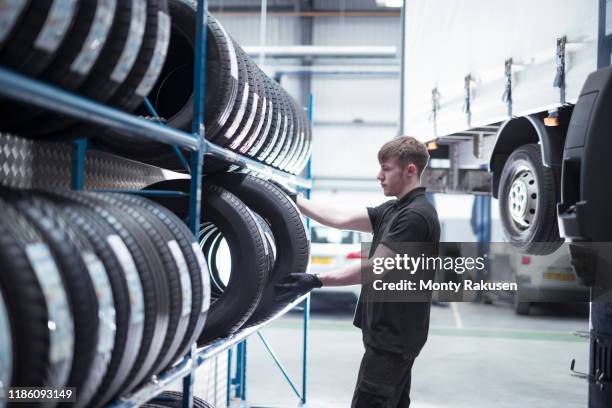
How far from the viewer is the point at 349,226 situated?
15.2 feet

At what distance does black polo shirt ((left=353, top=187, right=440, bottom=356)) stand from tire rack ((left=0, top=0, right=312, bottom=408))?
72 centimetres

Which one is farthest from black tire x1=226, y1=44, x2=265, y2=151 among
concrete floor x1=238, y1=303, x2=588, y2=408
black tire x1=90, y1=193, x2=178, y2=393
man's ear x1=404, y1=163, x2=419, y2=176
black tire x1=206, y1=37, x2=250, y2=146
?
concrete floor x1=238, y1=303, x2=588, y2=408

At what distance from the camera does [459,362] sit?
8500 mm

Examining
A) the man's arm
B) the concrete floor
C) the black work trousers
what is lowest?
the concrete floor

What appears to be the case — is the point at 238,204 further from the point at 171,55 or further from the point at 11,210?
the point at 11,210

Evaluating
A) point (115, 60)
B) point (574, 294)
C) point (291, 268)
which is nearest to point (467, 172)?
point (574, 294)

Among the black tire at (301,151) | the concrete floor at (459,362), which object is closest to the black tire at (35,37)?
the black tire at (301,151)

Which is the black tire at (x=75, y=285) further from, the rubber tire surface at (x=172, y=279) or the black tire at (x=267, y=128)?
the black tire at (x=267, y=128)

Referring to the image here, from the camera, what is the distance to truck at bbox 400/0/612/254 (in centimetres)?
462

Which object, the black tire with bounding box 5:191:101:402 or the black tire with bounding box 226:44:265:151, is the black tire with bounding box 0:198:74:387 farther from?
the black tire with bounding box 226:44:265:151

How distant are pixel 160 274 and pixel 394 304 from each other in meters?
1.67

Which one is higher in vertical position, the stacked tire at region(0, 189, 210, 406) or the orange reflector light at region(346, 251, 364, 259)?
the stacked tire at region(0, 189, 210, 406)

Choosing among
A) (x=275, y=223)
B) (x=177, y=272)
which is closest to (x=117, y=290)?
(x=177, y=272)

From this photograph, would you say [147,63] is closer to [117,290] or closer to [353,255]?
[117,290]
